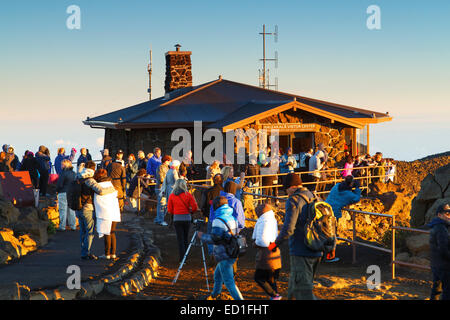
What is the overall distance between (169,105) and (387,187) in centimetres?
936

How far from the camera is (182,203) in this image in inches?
376

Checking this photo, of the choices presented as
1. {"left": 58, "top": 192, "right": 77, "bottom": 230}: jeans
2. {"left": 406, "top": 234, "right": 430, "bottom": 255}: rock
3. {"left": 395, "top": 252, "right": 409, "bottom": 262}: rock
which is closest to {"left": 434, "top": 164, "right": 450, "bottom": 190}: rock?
{"left": 406, "top": 234, "right": 430, "bottom": 255}: rock

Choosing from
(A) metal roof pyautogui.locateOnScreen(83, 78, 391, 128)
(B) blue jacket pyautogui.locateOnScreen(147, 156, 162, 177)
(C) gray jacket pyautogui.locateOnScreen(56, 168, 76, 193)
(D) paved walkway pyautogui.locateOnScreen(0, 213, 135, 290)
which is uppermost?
(A) metal roof pyautogui.locateOnScreen(83, 78, 391, 128)

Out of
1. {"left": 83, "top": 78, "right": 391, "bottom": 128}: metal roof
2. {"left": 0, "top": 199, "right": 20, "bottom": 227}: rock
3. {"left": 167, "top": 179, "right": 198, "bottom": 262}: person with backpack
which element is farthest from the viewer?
{"left": 83, "top": 78, "right": 391, "bottom": 128}: metal roof

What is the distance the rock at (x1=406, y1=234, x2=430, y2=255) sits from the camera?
10484 mm

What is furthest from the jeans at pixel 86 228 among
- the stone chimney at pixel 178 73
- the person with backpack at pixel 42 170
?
the stone chimney at pixel 178 73

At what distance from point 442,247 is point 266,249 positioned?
2.22 meters

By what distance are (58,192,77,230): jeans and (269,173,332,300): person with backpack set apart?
7.26 m

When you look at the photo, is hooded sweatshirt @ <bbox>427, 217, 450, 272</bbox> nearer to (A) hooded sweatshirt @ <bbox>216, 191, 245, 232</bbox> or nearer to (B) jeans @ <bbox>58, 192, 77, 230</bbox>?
(A) hooded sweatshirt @ <bbox>216, 191, 245, 232</bbox>

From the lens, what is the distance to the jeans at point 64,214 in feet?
41.6

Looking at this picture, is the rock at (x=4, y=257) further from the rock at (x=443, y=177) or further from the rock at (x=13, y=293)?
the rock at (x=443, y=177)

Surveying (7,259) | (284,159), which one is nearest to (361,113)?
(284,159)

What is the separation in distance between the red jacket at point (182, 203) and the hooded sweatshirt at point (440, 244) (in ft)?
13.6
